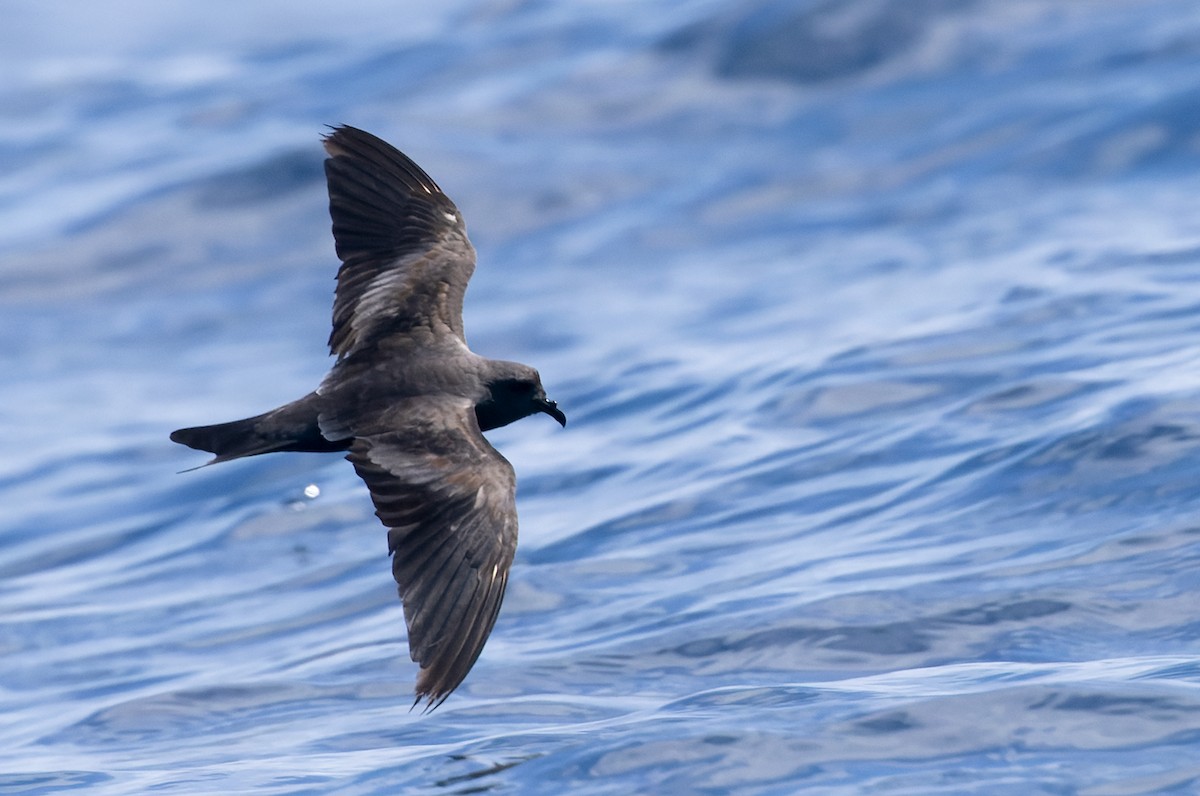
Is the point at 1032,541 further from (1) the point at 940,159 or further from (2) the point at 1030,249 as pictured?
(1) the point at 940,159

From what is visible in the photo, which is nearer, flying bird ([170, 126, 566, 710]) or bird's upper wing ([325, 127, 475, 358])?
flying bird ([170, 126, 566, 710])

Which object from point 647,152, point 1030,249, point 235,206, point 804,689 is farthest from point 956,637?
point 235,206

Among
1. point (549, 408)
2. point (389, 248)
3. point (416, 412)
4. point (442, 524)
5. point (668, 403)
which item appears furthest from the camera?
point (668, 403)

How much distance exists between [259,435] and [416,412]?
562 millimetres

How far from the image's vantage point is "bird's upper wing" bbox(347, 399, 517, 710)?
5473 millimetres

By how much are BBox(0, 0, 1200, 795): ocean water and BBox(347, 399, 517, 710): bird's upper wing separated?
936mm

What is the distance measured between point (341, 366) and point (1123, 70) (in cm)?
1094

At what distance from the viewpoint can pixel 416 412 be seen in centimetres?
630

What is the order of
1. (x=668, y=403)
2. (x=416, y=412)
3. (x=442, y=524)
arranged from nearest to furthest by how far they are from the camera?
(x=442, y=524) < (x=416, y=412) < (x=668, y=403)

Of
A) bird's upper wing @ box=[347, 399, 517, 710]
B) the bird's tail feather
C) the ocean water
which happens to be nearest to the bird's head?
bird's upper wing @ box=[347, 399, 517, 710]

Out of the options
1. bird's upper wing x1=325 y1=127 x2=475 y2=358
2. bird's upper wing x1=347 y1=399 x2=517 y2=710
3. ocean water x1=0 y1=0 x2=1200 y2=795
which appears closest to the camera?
bird's upper wing x1=347 y1=399 x2=517 y2=710

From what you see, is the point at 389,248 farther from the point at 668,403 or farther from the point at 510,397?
the point at 668,403

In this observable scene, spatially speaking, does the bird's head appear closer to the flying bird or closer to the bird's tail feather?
the flying bird

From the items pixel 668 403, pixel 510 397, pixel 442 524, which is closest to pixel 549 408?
pixel 510 397
